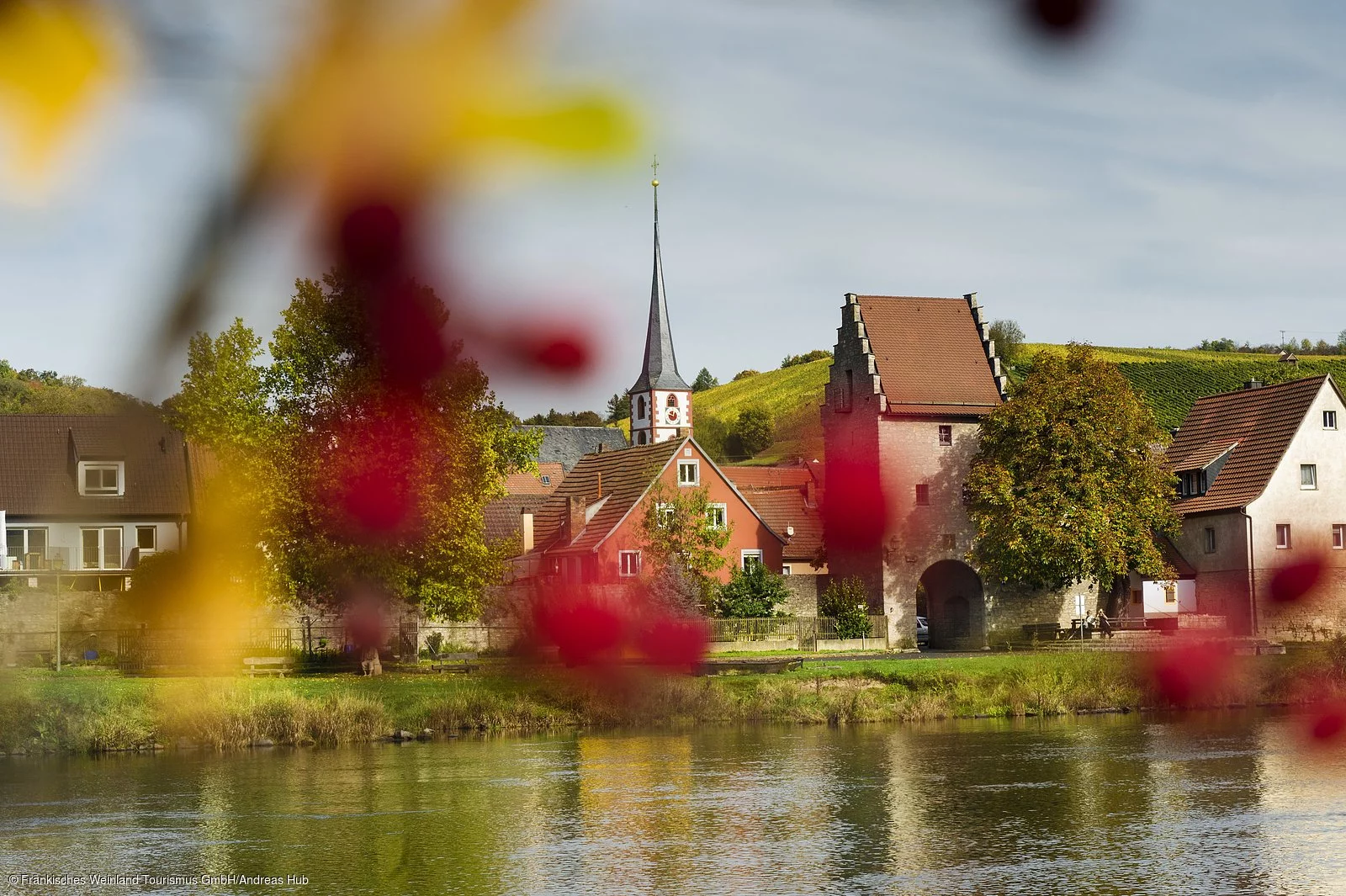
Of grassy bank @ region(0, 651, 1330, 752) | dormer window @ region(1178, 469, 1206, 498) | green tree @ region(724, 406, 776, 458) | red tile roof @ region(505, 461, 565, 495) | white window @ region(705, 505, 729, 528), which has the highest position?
green tree @ region(724, 406, 776, 458)

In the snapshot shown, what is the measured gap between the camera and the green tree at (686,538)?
66500mm

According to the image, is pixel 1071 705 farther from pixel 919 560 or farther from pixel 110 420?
pixel 110 420

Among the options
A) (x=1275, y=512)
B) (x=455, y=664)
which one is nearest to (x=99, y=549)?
(x=455, y=664)

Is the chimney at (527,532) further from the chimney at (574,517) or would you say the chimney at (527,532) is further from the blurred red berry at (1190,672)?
the blurred red berry at (1190,672)

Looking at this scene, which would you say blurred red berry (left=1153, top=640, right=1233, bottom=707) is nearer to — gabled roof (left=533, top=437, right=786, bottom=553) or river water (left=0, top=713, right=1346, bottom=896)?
river water (left=0, top=713, right=1346, bottom=896)

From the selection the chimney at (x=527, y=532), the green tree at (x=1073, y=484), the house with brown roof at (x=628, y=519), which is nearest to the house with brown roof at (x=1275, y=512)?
the green tree at (x=1073, y=484)

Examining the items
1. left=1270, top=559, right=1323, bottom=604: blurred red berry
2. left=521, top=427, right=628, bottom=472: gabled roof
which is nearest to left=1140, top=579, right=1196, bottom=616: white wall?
left=1270, top=559, right=1323, bottom=604: blurred red berry

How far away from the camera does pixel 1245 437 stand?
7569 centimetres

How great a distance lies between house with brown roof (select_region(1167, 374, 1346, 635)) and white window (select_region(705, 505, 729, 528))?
2146cm

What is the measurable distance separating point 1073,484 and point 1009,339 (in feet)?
303

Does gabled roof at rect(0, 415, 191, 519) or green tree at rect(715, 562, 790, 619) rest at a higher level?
gabled roof at rect(0, 415, 191, 519)

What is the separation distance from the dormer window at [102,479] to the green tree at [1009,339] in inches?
5703

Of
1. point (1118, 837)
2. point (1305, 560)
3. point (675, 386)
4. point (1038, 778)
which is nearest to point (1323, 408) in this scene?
point (1305, 560)

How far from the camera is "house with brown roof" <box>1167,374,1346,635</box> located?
2815 inches
